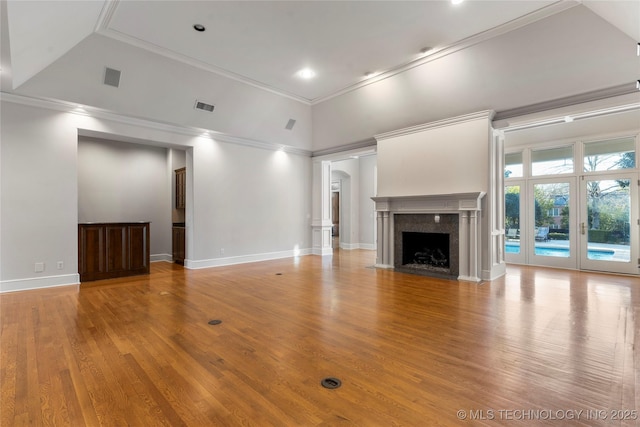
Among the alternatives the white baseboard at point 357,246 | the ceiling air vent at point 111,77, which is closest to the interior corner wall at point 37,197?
the ceiling air vent at point 111,77

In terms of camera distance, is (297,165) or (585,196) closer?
(585,196)

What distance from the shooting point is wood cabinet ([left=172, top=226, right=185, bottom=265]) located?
7.36 m

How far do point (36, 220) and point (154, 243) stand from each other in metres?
3.21

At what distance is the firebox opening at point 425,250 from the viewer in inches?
254

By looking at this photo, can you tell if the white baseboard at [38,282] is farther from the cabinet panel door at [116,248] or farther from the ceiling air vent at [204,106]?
the ceiling air vent at [204,106]

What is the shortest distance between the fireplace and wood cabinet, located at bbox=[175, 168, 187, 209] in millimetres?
5217

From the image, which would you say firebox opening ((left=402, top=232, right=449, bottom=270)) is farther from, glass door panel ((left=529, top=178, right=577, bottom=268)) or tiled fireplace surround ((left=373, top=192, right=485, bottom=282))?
glass door panel ((left=529, top=178, right=577, bottom=268))

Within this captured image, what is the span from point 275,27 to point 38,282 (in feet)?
18.6

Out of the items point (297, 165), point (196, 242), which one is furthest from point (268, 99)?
point (196, 242)

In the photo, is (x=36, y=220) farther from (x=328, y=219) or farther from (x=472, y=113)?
(x=472, y=113)

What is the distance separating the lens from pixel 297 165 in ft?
29.6

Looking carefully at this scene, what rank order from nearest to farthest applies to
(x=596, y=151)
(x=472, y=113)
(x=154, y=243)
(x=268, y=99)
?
(x=472, y=113) < (x=596, y=151) < (x=268, y=99) < (x=154, y=243)

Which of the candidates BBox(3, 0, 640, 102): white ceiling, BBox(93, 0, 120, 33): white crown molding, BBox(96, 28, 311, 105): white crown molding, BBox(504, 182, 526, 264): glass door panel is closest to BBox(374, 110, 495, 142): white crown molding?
BBox(3, 0, 640, 102): white ceiling

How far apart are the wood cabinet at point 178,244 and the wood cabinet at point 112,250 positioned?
1.06 metres
